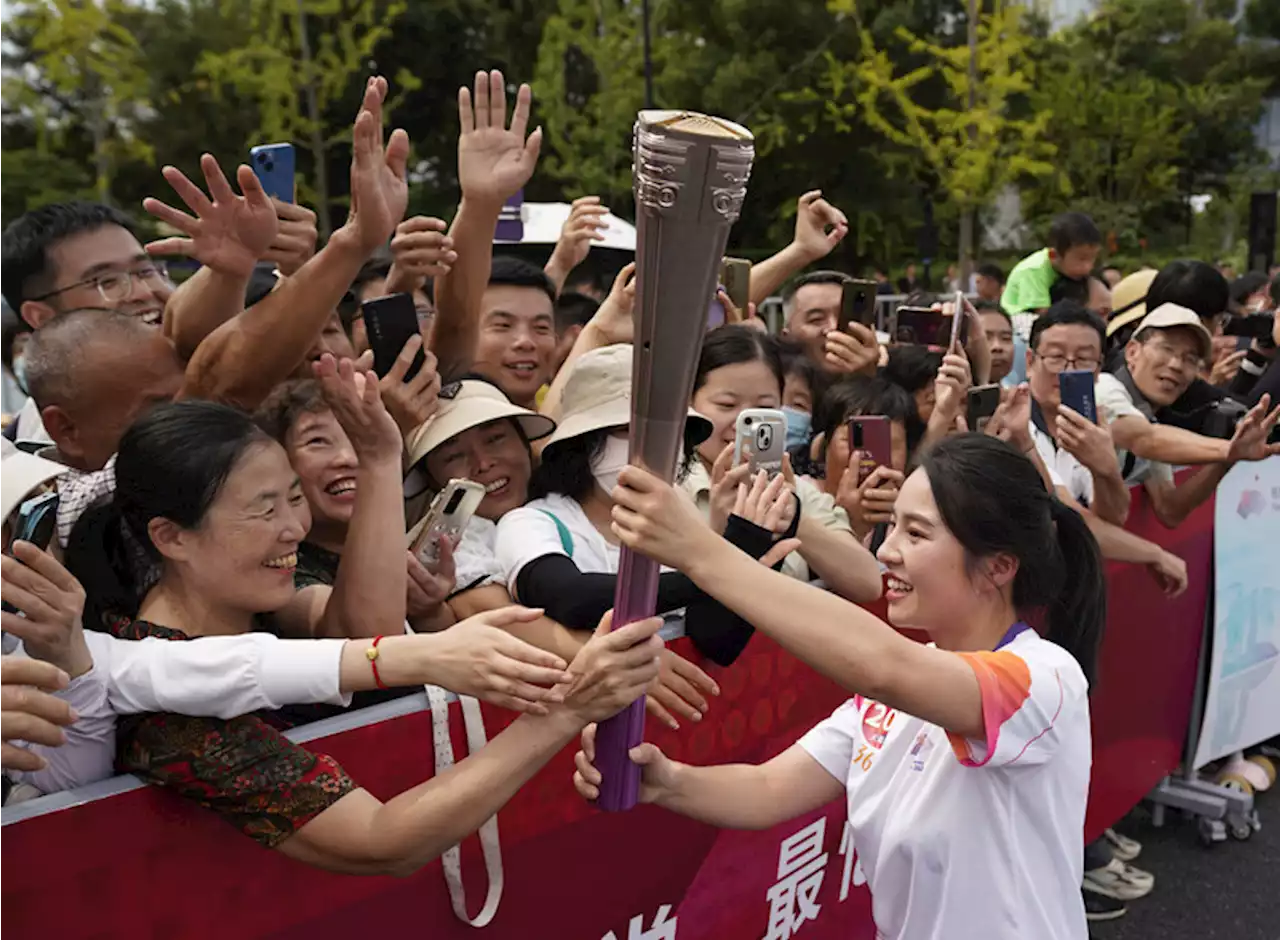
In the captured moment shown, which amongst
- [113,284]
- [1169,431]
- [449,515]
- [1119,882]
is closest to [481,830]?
[449,515]

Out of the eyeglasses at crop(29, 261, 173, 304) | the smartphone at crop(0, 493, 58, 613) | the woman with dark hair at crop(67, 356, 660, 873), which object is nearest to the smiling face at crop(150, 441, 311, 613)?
the woman with dark hair at crop(67, 356, 660, 873)

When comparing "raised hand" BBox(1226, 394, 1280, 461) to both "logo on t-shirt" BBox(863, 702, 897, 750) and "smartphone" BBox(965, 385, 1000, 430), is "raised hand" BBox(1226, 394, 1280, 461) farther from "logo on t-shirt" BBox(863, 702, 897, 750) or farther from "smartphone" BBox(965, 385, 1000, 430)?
"logo on t-shirt" BBox(863, 702, 897, 750)

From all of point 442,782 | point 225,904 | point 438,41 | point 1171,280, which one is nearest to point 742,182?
point 442,782

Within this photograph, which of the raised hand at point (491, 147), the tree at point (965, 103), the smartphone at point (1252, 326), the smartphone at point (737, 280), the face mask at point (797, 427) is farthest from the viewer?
the tree at point (965, 103)

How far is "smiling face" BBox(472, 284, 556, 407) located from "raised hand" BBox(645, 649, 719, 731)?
1241 millimetres

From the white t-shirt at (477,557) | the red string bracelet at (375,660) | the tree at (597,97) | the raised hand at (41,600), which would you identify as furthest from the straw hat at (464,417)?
the tree at (597,97)

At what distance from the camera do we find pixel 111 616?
1.94m

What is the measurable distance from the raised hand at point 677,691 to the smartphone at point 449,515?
459 mm

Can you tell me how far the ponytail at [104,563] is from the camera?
197cm

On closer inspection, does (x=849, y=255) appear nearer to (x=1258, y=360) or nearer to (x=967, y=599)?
(x=1258, y=360)

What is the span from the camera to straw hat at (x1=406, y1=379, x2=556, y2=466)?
2656 mm

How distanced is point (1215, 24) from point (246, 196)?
36688 millimetres

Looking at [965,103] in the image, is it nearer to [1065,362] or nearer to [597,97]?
[597,97]

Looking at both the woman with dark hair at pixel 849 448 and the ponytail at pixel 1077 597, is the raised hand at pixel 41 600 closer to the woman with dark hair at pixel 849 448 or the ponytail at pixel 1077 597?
the ponytail at pixel 1077 597
